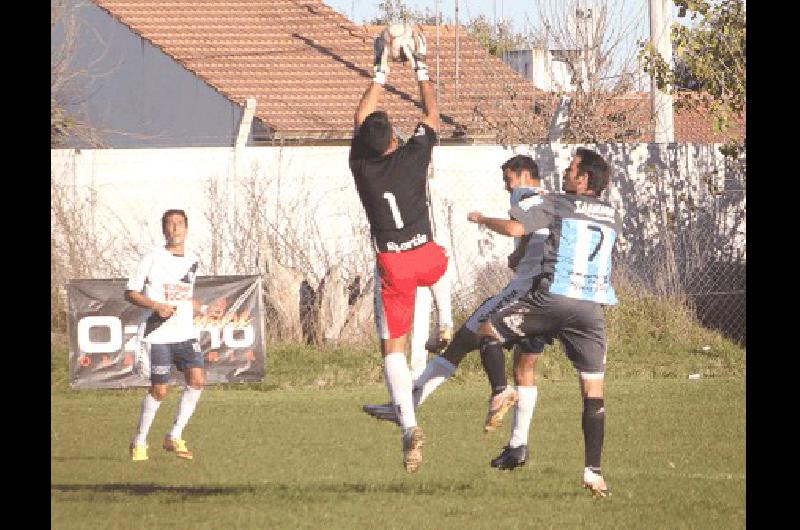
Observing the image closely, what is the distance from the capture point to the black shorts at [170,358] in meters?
13.7

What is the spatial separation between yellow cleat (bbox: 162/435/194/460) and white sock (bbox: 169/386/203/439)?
0.05 m

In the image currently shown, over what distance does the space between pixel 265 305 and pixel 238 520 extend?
1025 cm

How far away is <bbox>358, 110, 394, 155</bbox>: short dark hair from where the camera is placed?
36.1 feet

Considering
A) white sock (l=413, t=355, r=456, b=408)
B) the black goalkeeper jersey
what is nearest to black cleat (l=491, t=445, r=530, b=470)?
white sock (l=413, t=355, r=456, b=408)

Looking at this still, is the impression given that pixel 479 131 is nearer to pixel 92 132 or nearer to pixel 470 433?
pixel 92 132

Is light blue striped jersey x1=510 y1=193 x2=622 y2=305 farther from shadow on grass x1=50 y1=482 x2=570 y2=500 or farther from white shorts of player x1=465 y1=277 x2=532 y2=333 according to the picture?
shadow on grass x1=50 y1=482 x2=570 y2=500

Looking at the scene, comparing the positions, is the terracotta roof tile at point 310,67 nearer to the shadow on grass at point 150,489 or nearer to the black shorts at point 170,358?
the black shorts at point 170,358

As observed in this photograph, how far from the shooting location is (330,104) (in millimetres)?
29797

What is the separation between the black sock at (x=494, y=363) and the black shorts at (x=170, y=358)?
8.43ft

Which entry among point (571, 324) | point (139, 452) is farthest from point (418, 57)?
point (139, 452)

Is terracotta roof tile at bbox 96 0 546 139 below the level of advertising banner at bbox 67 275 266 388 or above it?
above

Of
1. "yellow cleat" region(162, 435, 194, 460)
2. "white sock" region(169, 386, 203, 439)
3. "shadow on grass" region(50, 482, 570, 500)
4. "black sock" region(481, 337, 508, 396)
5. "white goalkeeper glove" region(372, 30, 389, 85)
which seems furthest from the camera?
"white sock" region(169, 386, 203, 439)

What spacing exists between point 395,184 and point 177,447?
350 cm

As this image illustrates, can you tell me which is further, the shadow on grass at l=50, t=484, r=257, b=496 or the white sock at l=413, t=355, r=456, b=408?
the white sock at l=413, t=355, r=456, b=408
